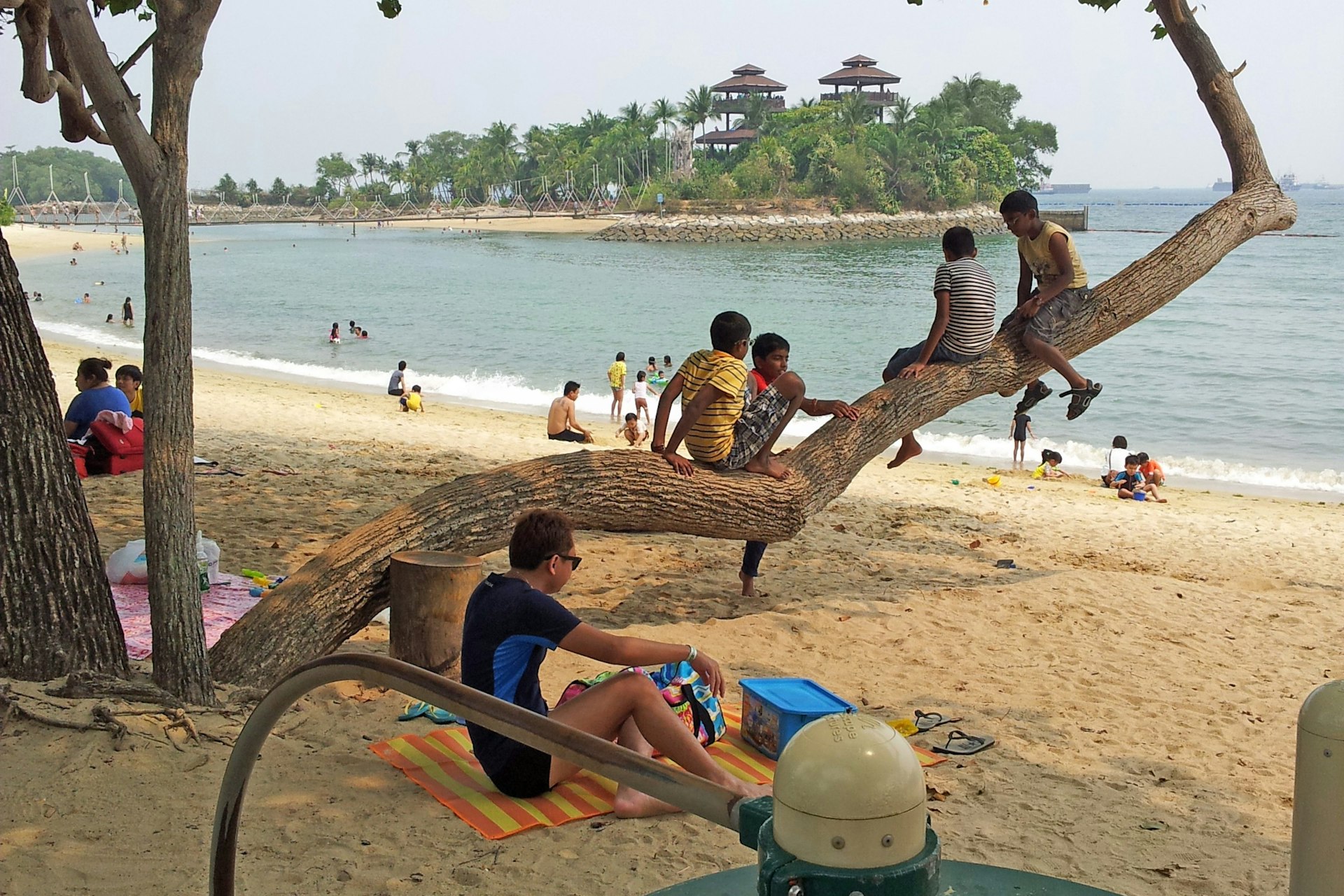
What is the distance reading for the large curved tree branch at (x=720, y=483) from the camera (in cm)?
504

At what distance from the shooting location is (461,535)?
5516 mm

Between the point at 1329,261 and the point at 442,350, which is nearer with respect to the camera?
the point at 442,350

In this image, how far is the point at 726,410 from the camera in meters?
6.20

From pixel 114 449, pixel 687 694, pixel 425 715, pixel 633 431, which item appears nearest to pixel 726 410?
pixel 687 694

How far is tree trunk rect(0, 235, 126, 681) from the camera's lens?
13.1 ft

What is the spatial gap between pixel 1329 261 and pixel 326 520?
66.9 m

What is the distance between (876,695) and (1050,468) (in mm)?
11027

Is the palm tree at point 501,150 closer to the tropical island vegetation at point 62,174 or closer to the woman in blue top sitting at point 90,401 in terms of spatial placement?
the tropical island vegetation at point 62,174

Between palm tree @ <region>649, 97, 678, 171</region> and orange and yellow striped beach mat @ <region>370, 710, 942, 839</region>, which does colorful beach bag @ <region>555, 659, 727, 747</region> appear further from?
palm tree @ <region>649, 97, 678, 171</region>

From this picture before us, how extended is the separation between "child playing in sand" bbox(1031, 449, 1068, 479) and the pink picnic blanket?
37.4 ft

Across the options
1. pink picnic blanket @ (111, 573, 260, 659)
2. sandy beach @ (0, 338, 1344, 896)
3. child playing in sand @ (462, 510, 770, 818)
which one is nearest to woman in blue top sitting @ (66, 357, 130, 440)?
sandy beach @ (0, 338, 1344, 896)

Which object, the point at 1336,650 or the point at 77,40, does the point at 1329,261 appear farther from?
the point at 77,40

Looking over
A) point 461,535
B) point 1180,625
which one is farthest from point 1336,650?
point 461,535

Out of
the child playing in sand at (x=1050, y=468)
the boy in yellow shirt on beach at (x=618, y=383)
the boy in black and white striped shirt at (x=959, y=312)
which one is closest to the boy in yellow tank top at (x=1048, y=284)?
the boy in black and white striped shirt at (x=959, y=312)
